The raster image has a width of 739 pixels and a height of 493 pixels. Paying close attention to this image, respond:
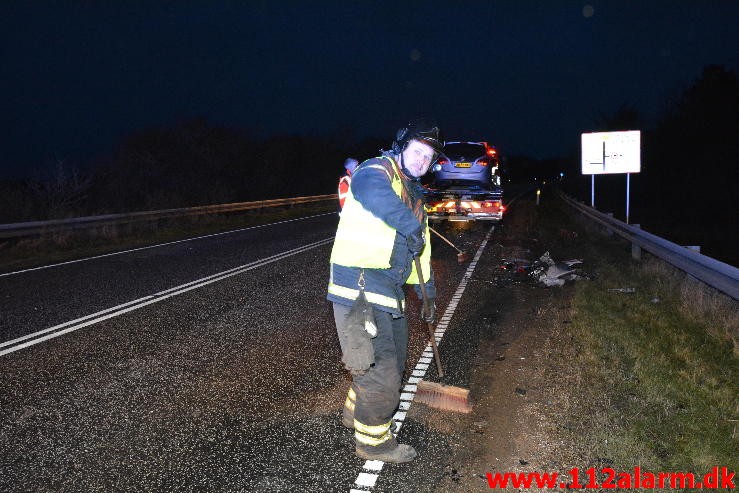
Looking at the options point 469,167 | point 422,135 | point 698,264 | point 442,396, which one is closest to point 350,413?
point 442,396

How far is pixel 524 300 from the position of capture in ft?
28.5

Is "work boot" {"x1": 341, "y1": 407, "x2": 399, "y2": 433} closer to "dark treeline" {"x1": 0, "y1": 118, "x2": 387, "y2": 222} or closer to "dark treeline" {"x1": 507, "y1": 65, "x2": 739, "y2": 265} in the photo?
"dark treeline" {"x1": 0, "y1": 118, "x2": 387, "y2": 222}

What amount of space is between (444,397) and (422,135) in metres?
2.15

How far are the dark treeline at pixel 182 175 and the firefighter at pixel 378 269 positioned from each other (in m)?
16.0

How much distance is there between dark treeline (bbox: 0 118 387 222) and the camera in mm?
19328

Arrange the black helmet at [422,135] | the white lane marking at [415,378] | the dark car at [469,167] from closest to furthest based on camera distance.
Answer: the white lane marking at [415,378]
the black helmet at [422,135]
the dark car at [469,167]

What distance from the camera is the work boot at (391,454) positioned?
12.4ft

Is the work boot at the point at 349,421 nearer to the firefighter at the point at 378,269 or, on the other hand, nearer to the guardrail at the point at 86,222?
the firefighter at the point at 378,269

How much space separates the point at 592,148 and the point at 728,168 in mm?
20739

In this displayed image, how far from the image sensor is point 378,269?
3725 mm

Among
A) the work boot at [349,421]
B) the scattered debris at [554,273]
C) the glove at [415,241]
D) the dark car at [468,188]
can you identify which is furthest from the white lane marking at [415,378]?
the dark car at [468,188]

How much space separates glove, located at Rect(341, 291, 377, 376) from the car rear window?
14559mm

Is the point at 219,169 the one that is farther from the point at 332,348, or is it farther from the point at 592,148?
the point at 332,348

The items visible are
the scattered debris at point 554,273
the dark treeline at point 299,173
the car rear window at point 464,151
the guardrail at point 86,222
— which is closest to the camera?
the scattered debris at point 554,273
